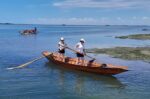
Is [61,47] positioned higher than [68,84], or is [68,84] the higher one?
[61,47]

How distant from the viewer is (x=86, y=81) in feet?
75.7

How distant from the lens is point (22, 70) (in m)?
26.6

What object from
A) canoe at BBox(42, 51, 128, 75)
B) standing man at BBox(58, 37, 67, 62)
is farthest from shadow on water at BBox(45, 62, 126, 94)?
Answer: standing man at BBox(58, 37, 67, 62)

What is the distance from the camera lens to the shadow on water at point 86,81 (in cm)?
2072

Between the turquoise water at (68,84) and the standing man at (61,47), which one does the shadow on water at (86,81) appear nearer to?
the turquoise water at (68,84)

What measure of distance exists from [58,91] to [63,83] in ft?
7.81

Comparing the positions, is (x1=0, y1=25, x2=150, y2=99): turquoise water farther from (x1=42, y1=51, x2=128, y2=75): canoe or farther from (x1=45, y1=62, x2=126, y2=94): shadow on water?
(x1=42, y1=51, x2=128, y2=75): canoe

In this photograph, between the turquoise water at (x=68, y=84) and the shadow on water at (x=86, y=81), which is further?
the shadow on water at (x=86, y=81)

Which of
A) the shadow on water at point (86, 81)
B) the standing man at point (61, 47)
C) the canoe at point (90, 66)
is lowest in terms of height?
the shadow on water at point (86, 81)

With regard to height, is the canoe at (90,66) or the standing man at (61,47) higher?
the standing man at (61,47)

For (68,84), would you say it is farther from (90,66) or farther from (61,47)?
(61,47)

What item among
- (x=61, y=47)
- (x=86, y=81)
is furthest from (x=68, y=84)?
(x=61, y=47)

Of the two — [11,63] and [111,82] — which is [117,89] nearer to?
[111,82]

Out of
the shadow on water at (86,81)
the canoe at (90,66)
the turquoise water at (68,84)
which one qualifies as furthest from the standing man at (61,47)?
the shadow on water at (86,81)
